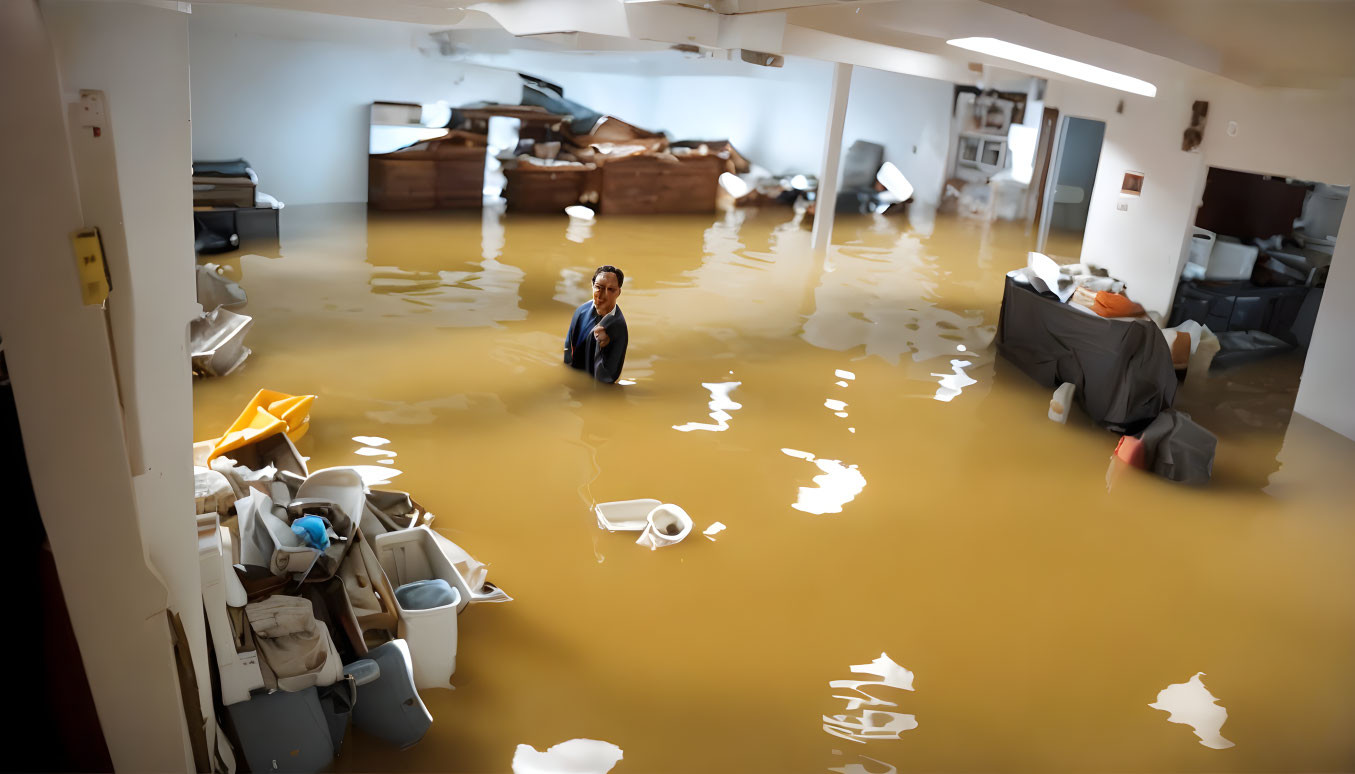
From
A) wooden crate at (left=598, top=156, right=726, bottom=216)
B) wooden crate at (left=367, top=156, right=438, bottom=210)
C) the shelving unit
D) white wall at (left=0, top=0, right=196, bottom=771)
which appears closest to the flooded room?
white wall at (left=0, top=0, right=196, bottom=771)

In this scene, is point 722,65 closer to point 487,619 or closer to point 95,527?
point 487,619

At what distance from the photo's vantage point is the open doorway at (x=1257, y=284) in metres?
8.00

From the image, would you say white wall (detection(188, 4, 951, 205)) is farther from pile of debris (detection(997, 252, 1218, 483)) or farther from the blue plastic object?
pile of debris (detection(997, 252, 1218, 483))

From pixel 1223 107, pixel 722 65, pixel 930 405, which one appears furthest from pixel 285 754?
pixel 722 65

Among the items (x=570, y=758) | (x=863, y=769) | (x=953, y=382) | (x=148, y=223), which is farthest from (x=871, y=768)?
(x=953, y=382)

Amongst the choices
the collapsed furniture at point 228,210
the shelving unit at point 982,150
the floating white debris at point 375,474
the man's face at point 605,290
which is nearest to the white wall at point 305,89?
the collapsed furniture at point 228,210

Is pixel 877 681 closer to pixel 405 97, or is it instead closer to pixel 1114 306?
pixel 1114 306

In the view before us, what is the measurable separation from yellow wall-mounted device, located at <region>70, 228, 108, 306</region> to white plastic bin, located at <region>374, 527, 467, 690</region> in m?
1.71

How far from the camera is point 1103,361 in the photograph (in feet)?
22.5

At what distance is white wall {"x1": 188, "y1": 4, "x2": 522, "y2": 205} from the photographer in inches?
459

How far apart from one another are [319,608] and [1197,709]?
3401mm

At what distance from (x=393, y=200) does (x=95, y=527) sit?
11.4 meters

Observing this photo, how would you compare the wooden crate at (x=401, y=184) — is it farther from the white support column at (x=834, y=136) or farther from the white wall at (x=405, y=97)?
the white support column at (x=834, y=136)

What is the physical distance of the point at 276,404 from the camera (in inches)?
212
